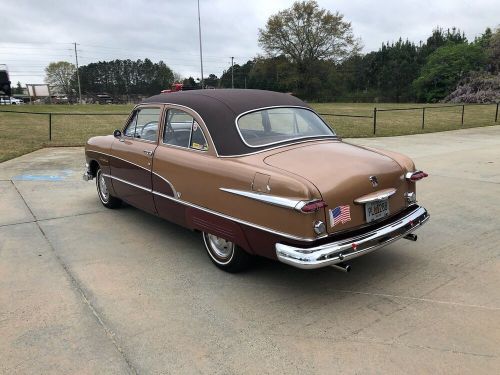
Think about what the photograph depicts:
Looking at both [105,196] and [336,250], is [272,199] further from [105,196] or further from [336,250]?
[105,196]

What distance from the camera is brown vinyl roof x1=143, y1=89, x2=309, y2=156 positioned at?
412 centimetres

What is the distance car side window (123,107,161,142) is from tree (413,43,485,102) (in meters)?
58.2

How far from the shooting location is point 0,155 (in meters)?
11.5

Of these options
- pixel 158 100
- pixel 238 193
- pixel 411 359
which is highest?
pixel 158 100

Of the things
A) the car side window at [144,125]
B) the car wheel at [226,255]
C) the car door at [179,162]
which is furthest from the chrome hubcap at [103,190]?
the car wheel at [226,255]

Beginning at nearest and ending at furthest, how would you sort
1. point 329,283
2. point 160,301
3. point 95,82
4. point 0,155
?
point 160,301, point 329,283, point 0,155, point 95,82

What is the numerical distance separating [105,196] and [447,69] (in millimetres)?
63445

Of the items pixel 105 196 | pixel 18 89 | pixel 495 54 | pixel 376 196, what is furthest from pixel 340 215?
pixel 18 89

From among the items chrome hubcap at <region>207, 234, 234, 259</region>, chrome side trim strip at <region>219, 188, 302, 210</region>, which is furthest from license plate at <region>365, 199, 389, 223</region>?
chrome hubcap at <region>207, 234, 234, 259</region>

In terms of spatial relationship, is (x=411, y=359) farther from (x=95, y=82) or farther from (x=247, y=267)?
(x=95, y=82)

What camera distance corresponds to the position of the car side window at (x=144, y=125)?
512cm

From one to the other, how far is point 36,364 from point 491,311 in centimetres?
325

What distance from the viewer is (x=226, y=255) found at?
13.8 feet

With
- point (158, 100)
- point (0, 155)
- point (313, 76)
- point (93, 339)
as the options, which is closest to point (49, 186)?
point (158, 100)
